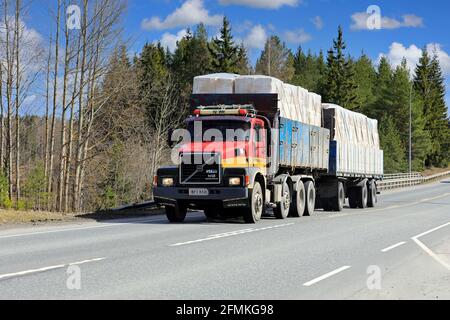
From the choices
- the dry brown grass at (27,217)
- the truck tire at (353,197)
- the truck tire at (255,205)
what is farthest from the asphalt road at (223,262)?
the truck tire at (353,197)

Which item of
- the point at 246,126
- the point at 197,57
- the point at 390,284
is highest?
the point at 197,57

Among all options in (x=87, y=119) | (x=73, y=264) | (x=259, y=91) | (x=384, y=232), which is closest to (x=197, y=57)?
(x=87, y=119)

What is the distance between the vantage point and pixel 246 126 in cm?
1767

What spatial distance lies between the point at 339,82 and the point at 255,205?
6494cm

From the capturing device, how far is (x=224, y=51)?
66.5m

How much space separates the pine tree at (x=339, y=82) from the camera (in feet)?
262

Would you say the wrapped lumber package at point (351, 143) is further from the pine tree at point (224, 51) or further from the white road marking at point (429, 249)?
the pine tree at point (224, 51)

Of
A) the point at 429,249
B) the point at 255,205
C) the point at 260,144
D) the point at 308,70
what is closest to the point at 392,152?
the point at 308,70

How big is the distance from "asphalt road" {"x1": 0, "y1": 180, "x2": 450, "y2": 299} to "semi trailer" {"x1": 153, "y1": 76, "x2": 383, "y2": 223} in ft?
3.43

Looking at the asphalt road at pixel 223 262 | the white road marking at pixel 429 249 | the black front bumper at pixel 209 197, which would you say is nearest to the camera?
the asphalt road at pixel 223 262

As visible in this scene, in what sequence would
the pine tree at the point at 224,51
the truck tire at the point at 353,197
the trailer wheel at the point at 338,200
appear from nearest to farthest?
the trailer wheel at the point at 338,200 → the truck tire at the point at 353,197 → the pine tree at the point at 224,51
